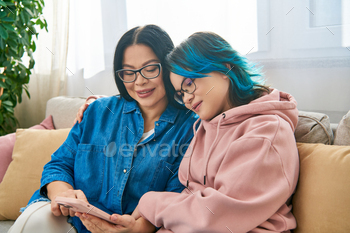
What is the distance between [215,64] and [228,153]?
0.29m

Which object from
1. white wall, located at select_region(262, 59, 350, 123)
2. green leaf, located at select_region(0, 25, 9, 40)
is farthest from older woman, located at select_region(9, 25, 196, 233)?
green leaf, located at select_region(0, 25, 9, 40)

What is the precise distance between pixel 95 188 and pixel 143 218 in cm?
26

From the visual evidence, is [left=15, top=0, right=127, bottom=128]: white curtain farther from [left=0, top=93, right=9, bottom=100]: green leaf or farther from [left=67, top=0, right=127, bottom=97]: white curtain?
[left=0, top=93, right=9, bottom=100]: green leaf

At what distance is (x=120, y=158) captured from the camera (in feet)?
3.66

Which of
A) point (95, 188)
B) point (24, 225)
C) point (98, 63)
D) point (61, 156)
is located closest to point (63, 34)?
point (98, 63)

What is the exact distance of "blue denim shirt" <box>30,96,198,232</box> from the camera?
1.09 m

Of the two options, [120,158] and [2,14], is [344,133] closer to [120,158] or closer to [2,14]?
[120,158]

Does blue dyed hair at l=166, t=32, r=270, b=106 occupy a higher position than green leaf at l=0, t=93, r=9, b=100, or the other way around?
blue dyed hair at l=166, t=32, r=270, b=106

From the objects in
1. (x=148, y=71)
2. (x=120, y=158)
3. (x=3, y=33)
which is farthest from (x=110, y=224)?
(x=3, y=33)

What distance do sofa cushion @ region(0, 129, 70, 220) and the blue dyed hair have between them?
813 millimetres

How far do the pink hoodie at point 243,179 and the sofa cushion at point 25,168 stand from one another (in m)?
0.69

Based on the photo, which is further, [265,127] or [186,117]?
[186,117]

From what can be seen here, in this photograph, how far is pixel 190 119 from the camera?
3.81 ft

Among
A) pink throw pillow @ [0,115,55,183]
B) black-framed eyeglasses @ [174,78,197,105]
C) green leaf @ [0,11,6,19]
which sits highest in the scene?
green leaf @ [0,11,6,19]
